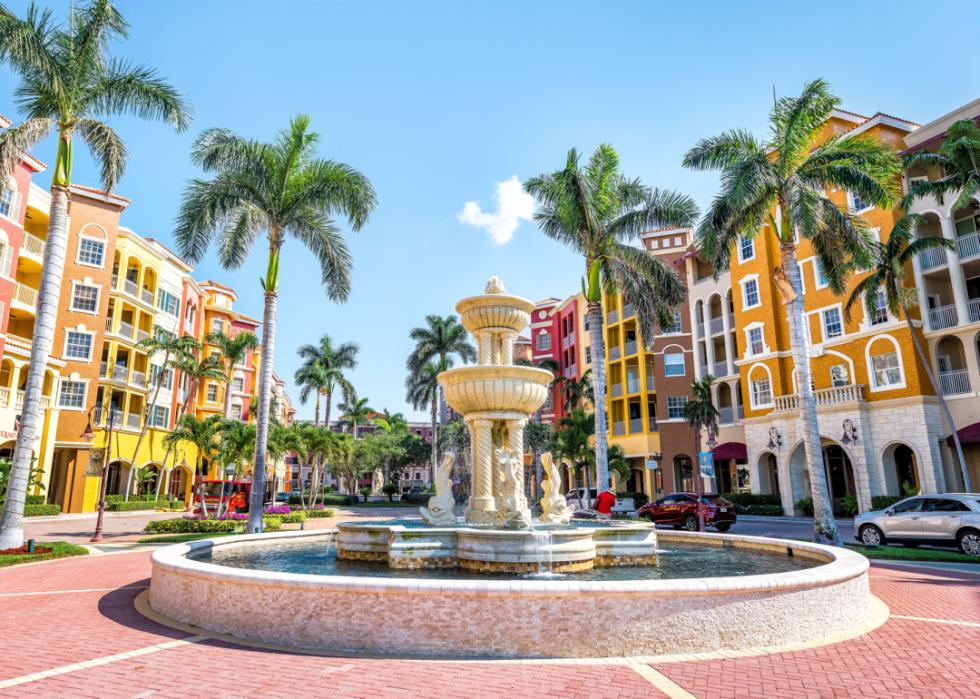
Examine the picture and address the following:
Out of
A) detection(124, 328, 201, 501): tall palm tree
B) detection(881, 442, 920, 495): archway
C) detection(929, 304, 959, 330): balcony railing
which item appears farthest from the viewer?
detection(124, 328, 201, 501): tall palm tree

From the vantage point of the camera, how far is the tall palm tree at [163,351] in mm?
→ 41500

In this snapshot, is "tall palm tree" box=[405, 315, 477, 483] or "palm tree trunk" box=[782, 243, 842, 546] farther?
"tall palm tree" box=[405, 315, 477, 483]

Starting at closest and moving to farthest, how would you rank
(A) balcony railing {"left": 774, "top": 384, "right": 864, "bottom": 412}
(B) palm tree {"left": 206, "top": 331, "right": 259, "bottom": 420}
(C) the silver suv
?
1. (C) the silver suv
2. (A) balcony railing {"left": 774, "top": 384, "right": 864, "bottom": 412}
3. (B) palm tree {"left": 206, "top": 331, "right": 259, "bottom": 420}

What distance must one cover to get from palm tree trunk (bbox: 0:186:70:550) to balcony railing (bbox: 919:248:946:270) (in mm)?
34100

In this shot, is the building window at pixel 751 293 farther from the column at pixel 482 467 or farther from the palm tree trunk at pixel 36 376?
the palm tree trunk at pixel 36 376

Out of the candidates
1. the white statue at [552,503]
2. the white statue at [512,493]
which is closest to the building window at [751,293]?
the white statue at [552,503]

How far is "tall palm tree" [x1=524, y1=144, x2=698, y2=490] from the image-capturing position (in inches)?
893

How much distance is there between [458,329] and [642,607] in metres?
46.6

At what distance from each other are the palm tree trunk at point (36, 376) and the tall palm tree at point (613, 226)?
52.9 ft

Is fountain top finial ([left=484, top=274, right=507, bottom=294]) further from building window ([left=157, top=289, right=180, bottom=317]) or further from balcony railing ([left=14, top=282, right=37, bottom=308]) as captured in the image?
building window ([left=157, top=289, right=180, bottom=317])

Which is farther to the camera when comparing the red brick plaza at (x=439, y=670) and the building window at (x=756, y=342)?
A: the building window at (x=756, y=342)

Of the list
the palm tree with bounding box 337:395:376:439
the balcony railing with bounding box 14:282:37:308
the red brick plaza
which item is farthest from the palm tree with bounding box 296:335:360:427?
the red brick plaza

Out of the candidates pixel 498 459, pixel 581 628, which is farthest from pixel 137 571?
pixel 581 628

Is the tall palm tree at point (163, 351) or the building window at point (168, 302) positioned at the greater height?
the building window at point (168, 302)
